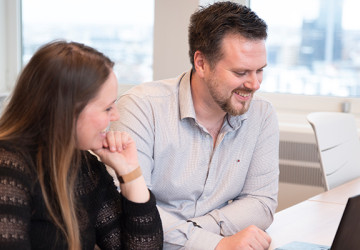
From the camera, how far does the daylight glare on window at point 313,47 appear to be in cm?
393

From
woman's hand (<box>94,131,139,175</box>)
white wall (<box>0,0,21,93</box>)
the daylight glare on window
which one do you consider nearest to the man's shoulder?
woman's hand (<box>94,131,139,175</box>)

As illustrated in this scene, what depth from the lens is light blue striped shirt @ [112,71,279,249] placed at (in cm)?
200

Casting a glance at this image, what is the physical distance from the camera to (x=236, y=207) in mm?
2021

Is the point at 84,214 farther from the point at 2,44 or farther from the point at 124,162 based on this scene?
the point at 2,44

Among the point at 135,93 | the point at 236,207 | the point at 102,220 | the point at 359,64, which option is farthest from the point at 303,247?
the point at 359,64

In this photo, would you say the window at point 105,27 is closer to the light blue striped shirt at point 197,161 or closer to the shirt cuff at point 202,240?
the light blue striped shirt at point 197,161

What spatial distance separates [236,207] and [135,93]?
54 centimetres

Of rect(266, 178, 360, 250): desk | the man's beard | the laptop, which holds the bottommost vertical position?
rect(266, 178, 360, 250): desk

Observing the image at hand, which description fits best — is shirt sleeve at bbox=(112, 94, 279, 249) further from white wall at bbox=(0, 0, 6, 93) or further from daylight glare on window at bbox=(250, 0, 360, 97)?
white wall at bbox=(0, 0, 6, 93)

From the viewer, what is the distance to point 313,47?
404cm

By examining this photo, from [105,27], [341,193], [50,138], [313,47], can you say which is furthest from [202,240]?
[105,27]

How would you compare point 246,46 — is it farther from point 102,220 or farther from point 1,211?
point 1,211

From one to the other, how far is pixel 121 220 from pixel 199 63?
2.28 ft

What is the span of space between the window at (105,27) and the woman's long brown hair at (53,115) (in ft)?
9.47
